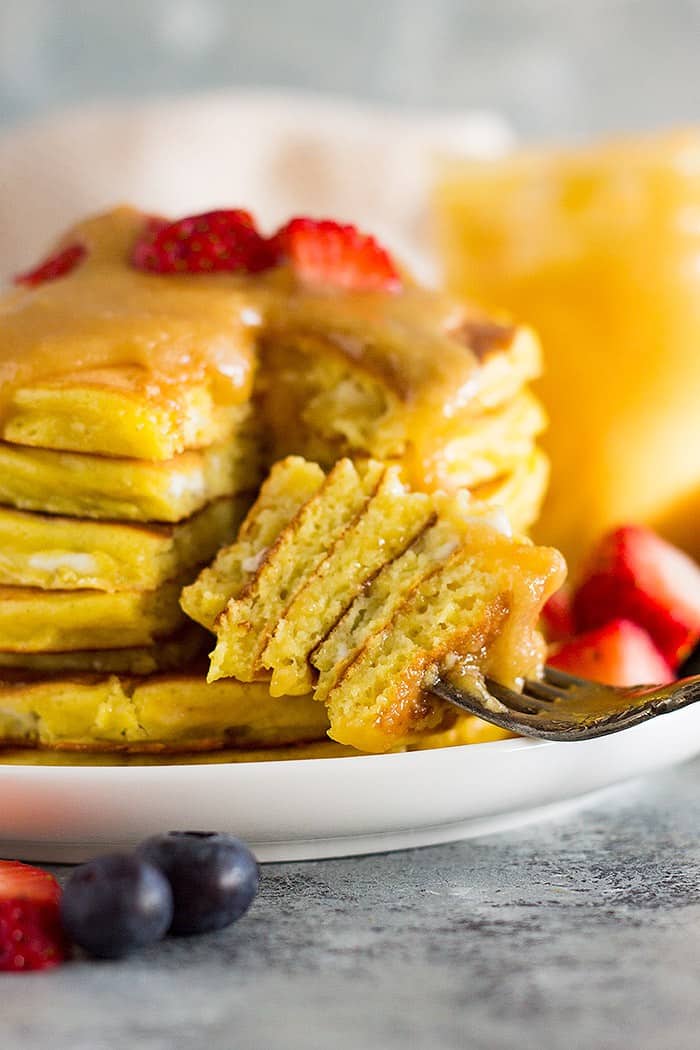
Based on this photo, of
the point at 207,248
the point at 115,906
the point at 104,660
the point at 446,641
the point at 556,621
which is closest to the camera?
the point at 115,906

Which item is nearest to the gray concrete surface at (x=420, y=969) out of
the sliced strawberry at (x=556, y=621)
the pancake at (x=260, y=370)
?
the pancake at (x=260, y=370)

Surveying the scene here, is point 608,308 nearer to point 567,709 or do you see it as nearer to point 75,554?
point 567,709

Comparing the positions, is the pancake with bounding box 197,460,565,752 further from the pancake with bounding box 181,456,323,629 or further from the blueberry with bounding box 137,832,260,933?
the blueberry with bounding box 137,832,260,933

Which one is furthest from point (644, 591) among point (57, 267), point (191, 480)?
point (57, 267)

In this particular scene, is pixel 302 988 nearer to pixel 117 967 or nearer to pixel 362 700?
pixel 117 967

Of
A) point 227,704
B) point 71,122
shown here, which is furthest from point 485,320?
point 71,122
